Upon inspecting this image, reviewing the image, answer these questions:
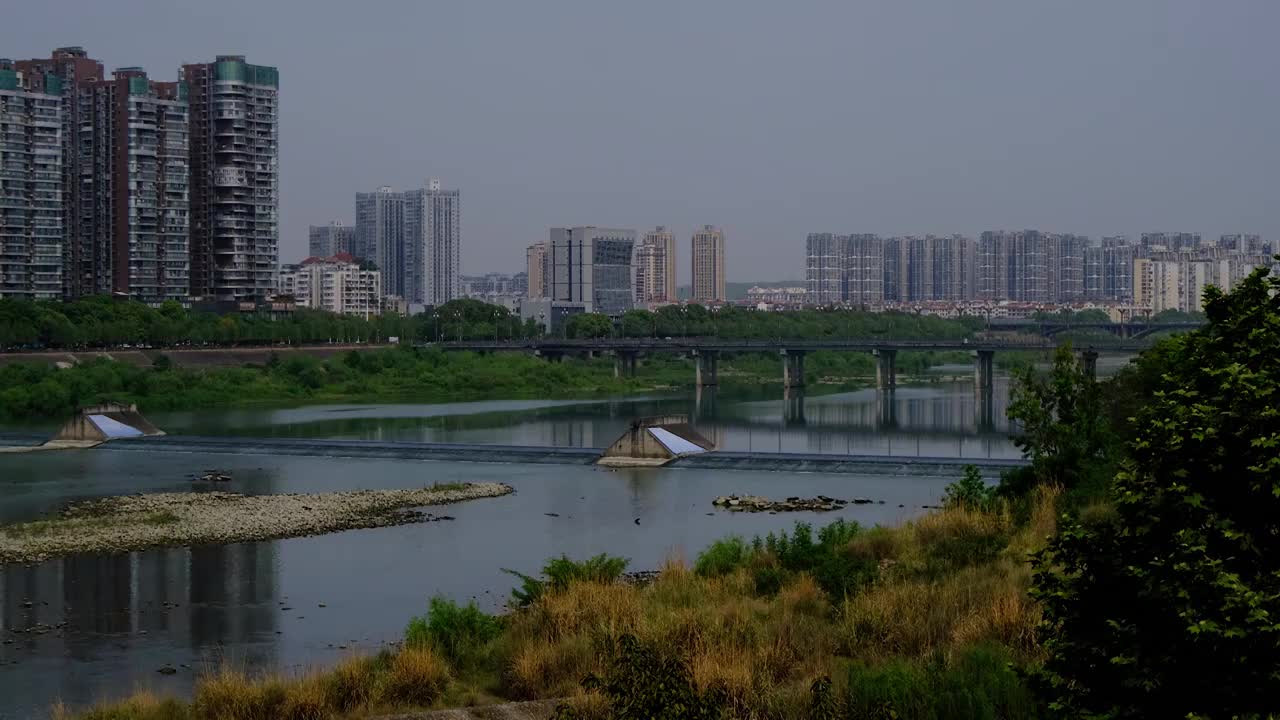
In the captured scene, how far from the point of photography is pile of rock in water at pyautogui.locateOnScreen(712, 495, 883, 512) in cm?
2710

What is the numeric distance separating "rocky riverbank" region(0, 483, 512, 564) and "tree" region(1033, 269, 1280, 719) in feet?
63.2

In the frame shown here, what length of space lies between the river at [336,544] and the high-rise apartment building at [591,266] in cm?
9402

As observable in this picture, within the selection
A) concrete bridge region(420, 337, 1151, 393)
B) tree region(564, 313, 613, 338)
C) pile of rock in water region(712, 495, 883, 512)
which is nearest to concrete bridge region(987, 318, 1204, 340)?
concrete bridge region(420, 337, 1151, 393)

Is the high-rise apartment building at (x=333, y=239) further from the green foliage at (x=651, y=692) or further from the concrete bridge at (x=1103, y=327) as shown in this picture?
the green foliage at (x=651, y=692)

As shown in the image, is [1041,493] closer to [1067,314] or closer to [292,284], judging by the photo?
[1067,314]

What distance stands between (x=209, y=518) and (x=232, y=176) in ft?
174

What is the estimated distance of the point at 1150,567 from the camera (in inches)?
223

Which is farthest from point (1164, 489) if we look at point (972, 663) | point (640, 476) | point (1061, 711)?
point (640, 476)

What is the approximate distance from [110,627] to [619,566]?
666cm

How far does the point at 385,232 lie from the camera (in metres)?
176

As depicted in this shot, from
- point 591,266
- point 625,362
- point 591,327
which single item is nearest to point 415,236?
point 591,266

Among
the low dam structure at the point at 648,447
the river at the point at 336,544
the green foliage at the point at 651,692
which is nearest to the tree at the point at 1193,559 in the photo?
the green foliage at the point at 651,692

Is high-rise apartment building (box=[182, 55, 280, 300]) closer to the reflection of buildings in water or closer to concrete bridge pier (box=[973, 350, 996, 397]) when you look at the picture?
concrete bridge pier (box=[973, 350, 996, 397])

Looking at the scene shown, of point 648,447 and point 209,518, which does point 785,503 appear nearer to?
point 648,447
